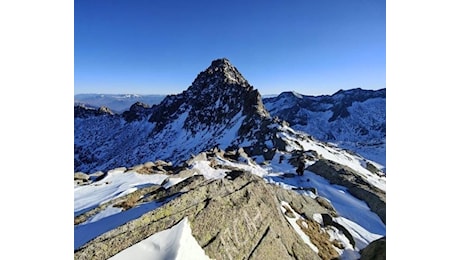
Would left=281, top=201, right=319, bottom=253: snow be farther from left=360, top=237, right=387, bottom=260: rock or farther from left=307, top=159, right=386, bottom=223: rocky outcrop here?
left=307, top=159, right=386, bottom=223: rocky outcrop

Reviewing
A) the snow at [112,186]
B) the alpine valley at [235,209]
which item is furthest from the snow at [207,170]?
the snow at [112,186]

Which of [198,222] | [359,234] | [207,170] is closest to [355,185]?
[359,234]

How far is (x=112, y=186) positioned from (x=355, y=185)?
25.8 metres

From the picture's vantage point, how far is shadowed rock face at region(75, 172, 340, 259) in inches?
349

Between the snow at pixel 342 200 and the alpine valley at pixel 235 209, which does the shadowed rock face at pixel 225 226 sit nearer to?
the alpine valley at pixel 235 209

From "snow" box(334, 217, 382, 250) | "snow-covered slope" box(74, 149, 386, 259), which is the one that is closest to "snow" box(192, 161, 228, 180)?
"snow-covered slope" box(74, 149, 386, 259)

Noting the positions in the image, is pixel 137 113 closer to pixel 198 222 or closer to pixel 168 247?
pixel 198 222

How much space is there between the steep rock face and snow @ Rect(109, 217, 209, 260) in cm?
4710

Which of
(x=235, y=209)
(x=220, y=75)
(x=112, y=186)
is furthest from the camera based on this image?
(x=220, y=75)

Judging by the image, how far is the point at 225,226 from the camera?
34.6 ft

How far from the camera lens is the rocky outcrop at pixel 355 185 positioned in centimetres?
2589
